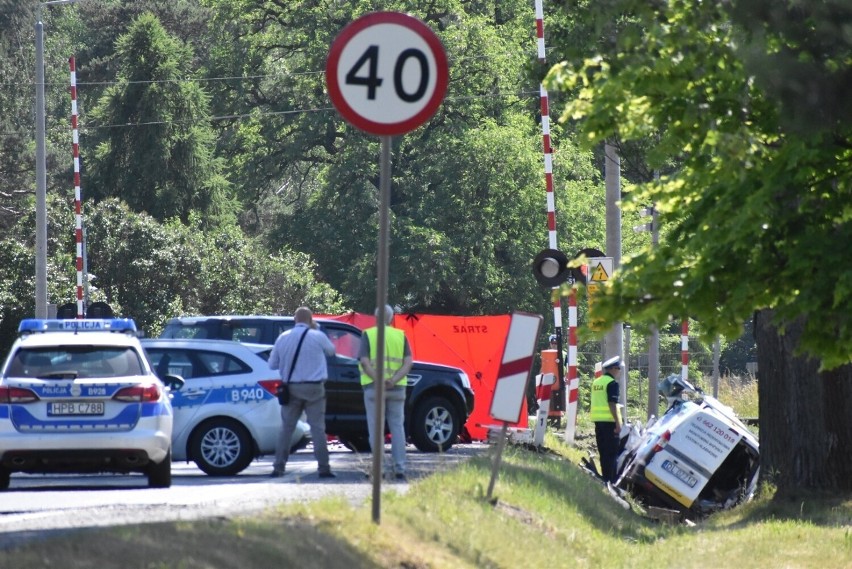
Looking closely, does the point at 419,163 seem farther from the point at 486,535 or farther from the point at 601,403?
the point at 486,535

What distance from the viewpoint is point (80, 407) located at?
43.8ft

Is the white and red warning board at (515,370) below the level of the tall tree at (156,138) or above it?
below

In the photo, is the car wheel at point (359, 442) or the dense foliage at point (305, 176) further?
the dense foliage at point (305, 176)

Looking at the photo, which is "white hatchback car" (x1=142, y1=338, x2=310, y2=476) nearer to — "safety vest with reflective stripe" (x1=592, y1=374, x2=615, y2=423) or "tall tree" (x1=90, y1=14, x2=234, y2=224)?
"safety vest with reflective stripe" (x1=592, y1=374, x2=615, y2=423)

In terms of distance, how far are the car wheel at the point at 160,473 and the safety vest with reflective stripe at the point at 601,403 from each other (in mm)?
6672

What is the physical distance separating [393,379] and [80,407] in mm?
2779

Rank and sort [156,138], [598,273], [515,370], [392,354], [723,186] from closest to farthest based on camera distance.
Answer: [723,186] → [515,370] → [392,354] → [598,273] → [156,138]

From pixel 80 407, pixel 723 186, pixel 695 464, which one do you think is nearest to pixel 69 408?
pixel 80 407

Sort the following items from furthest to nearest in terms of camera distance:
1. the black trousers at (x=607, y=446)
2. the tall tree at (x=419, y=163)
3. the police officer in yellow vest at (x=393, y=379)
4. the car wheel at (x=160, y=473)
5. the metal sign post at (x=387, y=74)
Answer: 1. the tall tree at (x=419, y=163)
2. the black trousers at (x=607, y=446)
3. the police officer in yellow vest at (x=393, y=379)
4. the car wheel at (x=160, y=473)
5. the metal sign post at (x=387, y=74)

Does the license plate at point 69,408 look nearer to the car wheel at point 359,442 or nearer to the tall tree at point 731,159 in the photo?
the tall tree at point 731,159

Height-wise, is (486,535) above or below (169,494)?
above

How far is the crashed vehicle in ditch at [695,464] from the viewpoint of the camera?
57.9ft

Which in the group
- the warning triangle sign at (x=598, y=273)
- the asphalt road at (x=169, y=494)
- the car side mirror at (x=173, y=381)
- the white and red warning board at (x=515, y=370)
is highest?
the warning triangle sign at (x=598, y=273)

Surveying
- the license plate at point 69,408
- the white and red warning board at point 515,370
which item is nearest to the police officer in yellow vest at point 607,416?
the white and red warning board at point 515,370
